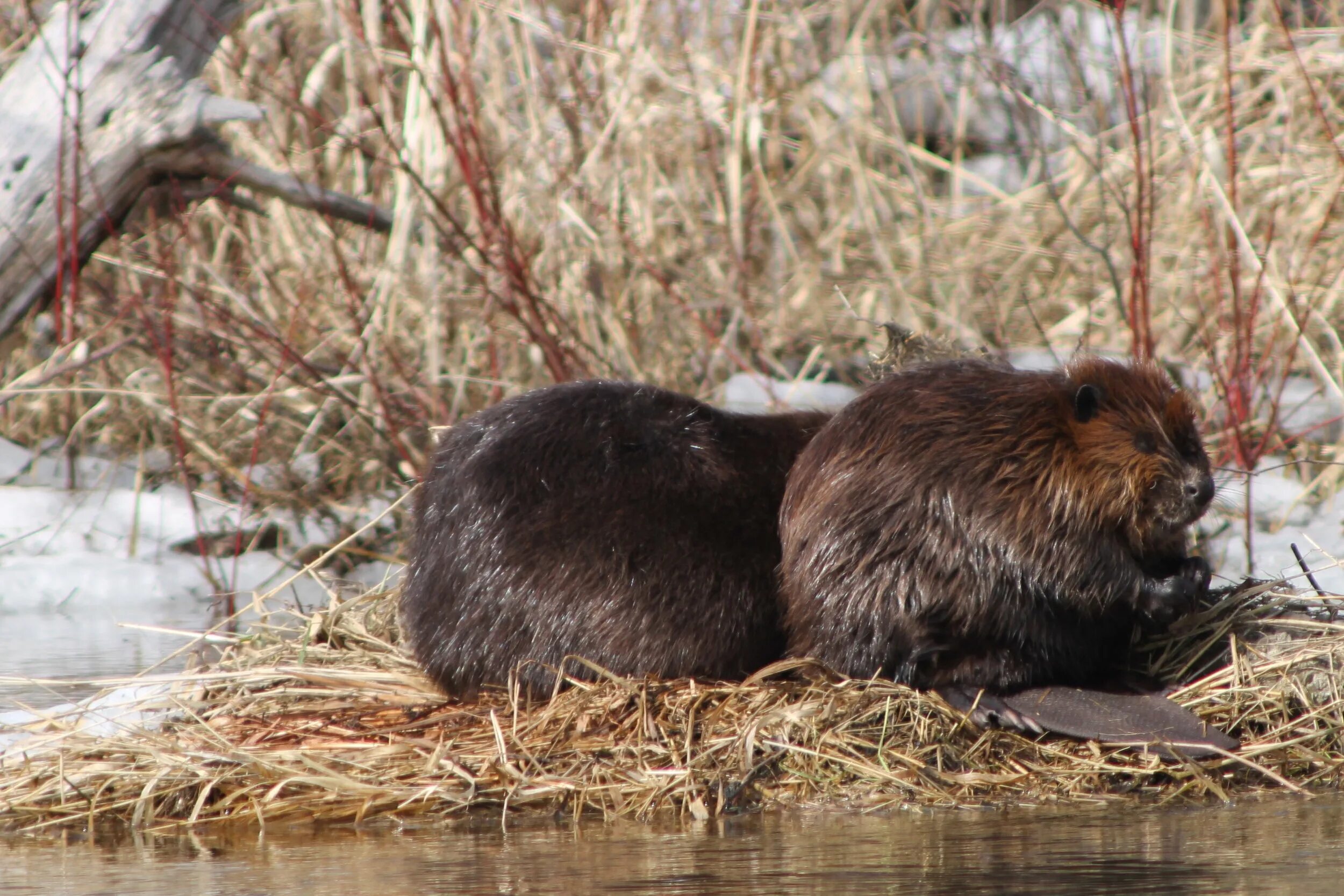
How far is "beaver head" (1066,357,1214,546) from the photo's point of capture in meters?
3.23

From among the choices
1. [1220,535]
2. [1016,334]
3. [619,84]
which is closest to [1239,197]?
[1016,334]

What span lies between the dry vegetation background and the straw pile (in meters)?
2.44

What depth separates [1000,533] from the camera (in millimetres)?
3207

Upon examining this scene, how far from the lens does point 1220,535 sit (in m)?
5.53

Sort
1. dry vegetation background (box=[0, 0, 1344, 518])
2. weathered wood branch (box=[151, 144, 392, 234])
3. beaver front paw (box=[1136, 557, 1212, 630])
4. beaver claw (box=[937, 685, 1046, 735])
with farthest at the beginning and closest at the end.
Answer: dry vegetation background (box=[0, 0, 1344, 518])
weathered wood branch (box=[151, 144, 392, 234])
beaver front paw (box=[1136, 557, 1212, 630])
beaver claw (box=[937, 685, 1046, 735])

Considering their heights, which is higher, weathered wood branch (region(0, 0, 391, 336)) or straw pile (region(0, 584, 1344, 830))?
weathered wood branch (region(0, 0, 391, 336))

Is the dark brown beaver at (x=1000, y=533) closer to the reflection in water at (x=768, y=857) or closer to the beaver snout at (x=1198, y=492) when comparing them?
the beaver snout at (x=1198, y=492)

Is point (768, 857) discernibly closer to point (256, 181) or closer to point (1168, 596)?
point (1168, 596)

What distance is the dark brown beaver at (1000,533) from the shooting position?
127 inches

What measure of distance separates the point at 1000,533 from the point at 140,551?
159 inches

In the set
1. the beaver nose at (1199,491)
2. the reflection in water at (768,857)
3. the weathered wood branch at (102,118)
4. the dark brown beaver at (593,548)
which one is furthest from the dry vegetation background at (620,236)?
the reflection in water at (768,857)

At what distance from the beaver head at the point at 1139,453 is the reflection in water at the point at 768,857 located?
61 cm

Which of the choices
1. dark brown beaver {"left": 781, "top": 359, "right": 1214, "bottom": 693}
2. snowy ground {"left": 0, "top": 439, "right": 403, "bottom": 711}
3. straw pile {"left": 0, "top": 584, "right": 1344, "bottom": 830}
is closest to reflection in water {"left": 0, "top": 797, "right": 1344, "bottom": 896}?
straw pile {"left": 0, "top": 584, "right": 1344, "bottom": 830}

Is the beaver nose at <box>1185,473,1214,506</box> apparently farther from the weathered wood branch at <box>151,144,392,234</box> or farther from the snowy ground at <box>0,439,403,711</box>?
the weathered wood branch at <box>151,144,392,234</box>
